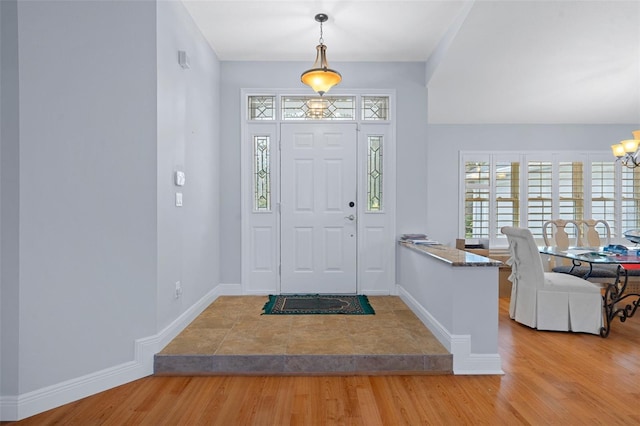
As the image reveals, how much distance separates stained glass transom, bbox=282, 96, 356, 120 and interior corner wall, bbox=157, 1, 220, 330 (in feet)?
2.84

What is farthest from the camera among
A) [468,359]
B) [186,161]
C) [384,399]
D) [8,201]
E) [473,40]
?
[473,40]

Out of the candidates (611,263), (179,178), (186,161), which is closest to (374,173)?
(186,161)

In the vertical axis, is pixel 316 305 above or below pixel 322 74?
Result: below

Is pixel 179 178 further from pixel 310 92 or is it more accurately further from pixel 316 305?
pixel 310 92

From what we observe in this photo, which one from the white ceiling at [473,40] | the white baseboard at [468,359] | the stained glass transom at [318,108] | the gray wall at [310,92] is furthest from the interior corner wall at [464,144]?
the white baseboard at [468,359]

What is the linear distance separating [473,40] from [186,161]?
3.11m

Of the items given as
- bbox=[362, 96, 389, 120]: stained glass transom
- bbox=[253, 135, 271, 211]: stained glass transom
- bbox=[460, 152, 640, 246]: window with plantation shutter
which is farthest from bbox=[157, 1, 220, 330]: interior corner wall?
bbox=[460, 152, 640, 246]: window with plantation shutter

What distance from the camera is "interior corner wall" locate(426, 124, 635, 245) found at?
5.80m

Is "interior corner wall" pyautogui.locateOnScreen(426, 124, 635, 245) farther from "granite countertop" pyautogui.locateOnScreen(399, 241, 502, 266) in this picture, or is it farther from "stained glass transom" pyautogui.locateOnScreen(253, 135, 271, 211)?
"stained glass transom" pyautogui.locateOnScreen(253, 135, 271, 211)

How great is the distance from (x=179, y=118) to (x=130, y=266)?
131cm

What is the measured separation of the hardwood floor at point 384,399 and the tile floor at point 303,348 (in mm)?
74

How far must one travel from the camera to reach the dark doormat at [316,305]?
360cm

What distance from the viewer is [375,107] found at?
4355 mm

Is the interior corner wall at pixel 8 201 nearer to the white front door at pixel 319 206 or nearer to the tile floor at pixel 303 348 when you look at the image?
the tile floor at pixel 303 348
